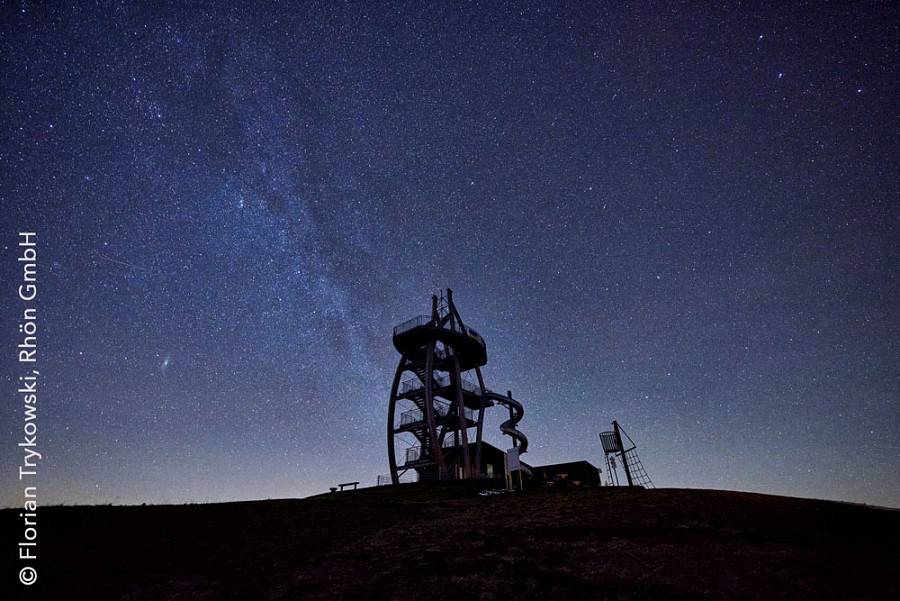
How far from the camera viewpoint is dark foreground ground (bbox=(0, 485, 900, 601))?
759cm

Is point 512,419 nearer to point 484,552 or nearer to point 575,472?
point 575,472

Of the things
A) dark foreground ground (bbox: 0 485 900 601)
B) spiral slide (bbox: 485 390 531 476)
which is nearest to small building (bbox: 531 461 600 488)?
spiral slide (bbox: 485 390 531 476)

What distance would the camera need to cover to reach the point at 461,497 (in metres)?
18.5

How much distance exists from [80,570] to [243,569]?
3560mm

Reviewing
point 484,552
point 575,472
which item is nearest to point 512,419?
point 575,472

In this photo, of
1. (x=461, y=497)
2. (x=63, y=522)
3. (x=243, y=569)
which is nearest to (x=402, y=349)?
(x=461, y=497)

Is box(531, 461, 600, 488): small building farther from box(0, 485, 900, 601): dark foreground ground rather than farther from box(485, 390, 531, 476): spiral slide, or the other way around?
box(0, 485, 900, 601): dark foreground ground

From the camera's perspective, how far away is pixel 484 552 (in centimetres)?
958

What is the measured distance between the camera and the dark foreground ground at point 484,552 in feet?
24.9

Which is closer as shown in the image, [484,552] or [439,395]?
[484,552]

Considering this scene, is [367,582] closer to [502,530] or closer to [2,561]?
[502,530]

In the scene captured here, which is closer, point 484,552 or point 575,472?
point 484,552

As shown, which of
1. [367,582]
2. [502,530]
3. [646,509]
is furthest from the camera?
[646,509]

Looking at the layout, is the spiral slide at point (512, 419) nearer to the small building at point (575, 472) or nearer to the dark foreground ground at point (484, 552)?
the small building at point (575, 472)
